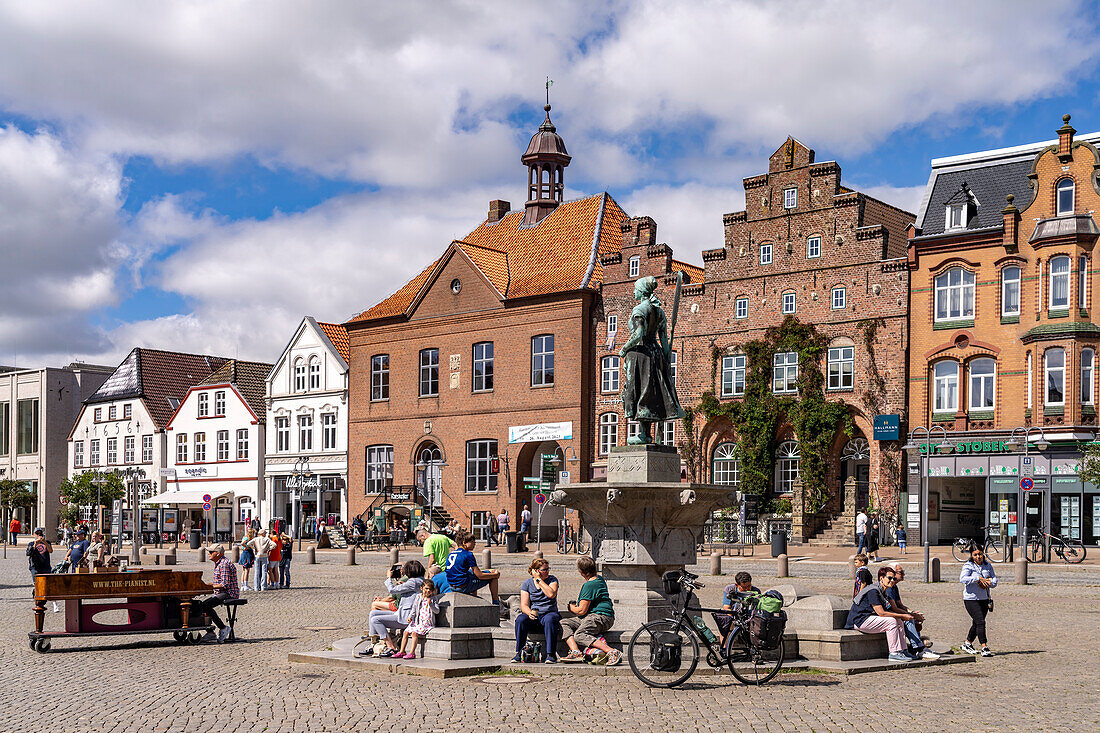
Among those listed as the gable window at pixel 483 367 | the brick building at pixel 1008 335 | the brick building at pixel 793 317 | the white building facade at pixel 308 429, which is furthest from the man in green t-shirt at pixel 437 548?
the white building facade at pixel 308 429

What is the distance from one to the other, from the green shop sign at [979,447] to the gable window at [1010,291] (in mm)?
4386

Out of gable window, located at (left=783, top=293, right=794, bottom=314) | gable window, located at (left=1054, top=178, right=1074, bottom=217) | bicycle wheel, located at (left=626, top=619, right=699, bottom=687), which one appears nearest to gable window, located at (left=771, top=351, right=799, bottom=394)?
gable window, located at (left=783, top=293, right=794, bottom=314)

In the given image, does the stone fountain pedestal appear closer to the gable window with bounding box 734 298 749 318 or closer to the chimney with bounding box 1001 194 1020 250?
the chimney with bounding box 1001 194 1020 250

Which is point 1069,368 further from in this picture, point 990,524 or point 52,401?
point 52,401

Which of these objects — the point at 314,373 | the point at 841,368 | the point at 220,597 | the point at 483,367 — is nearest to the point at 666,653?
the point at 220,597

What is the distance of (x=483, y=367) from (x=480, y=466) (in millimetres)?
4319

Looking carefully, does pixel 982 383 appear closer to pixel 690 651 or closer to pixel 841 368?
pixel 841 368

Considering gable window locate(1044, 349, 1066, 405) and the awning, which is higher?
gable window locate(1044, 349, 1066, 405)

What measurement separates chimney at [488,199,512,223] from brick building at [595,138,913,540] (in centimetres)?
1311

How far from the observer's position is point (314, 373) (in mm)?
65875

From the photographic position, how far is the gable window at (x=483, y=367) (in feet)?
187

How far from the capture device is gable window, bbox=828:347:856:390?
47094mm

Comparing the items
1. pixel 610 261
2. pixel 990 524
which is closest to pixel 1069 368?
pixel 990 524

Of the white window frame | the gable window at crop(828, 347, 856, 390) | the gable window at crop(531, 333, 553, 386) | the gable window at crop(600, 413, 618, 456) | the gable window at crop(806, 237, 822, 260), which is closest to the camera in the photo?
the white window frame
